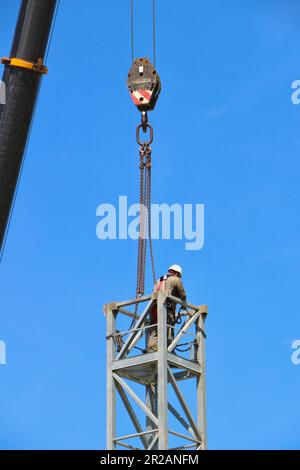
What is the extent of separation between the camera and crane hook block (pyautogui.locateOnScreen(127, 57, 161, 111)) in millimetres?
48781

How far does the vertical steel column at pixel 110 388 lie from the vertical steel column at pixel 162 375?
1.71 meters

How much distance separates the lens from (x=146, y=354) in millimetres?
44656

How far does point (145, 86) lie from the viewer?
160 ft

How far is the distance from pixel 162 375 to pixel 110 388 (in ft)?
6.23

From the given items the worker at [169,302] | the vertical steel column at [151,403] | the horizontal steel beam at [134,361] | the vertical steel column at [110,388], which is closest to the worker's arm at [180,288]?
the worker at [169,302]

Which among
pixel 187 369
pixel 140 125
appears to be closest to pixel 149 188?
pixel 140 125

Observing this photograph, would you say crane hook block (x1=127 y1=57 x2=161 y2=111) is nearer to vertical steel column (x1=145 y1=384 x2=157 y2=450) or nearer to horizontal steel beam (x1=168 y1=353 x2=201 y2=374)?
horizontal steel beam (x1=168 y1=353 x2=201 y2=374)

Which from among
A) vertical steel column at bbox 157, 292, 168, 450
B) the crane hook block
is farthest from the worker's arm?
the crane hook block

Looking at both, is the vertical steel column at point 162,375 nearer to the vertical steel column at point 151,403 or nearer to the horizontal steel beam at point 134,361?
the horizontal steel beam at point 134,361

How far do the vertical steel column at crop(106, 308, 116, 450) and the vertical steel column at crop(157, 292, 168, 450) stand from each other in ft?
5.61

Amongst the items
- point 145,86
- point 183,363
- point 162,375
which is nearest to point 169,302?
point 183,363

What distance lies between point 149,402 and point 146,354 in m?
1.56
